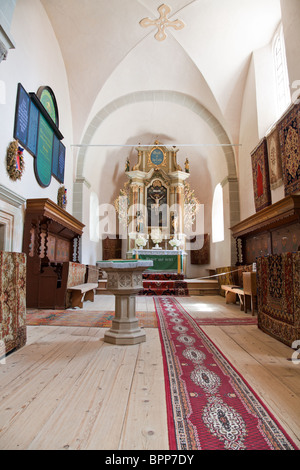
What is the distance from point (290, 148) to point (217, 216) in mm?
5444

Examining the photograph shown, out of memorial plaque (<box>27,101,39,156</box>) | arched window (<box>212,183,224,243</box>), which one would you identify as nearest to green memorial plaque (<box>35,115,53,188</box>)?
memorial plaque (<box>27,101,39,156</box>)

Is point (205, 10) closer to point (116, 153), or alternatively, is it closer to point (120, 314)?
point (116, 153)

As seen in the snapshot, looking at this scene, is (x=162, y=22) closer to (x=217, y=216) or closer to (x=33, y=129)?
(x=33, y=129)

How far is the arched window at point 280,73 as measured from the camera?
651cm

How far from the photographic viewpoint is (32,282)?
543 cm

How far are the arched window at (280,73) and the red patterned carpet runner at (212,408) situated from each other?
20.4 ft

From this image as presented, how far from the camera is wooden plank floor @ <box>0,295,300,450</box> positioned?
133 cm

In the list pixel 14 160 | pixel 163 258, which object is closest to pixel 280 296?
pixel 14 160

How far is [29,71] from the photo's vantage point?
5586 millimetres

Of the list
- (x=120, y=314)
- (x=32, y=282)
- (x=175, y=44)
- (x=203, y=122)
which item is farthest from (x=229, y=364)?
(x=203, y=122)

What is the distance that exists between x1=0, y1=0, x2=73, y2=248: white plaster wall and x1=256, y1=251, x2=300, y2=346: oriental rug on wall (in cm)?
418

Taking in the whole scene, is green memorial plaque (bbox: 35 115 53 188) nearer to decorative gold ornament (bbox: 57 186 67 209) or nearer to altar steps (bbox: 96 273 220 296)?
decorative gold ornament (bbox: 57 186 67 209)
